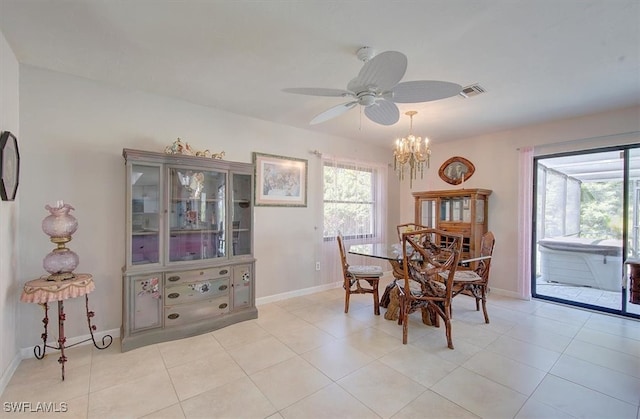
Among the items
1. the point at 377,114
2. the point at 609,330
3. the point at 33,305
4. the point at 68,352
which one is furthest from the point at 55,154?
the point at 609,330

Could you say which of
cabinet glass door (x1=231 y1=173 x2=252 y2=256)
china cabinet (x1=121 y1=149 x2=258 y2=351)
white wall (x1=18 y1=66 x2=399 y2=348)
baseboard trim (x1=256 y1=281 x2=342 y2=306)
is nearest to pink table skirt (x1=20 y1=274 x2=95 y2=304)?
china cabinet (x1=121 y1=149 x2=258 y2=351)

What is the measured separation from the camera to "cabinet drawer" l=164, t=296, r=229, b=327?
8.80 ft

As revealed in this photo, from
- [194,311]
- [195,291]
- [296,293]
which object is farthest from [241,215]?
[296,293]

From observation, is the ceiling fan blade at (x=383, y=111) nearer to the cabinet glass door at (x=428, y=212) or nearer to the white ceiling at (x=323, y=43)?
the white ceiling at (x=323, y=43)

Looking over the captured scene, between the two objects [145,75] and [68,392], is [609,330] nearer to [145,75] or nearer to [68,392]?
[68,392]

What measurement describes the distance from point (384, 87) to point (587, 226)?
3.96 meters

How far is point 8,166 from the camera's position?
1984 mm

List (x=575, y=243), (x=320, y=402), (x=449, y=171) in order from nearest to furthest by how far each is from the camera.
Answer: (x=320, y=402)
(x=575, y=243)
(x=449, y=171)

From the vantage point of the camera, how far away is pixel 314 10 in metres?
1.67

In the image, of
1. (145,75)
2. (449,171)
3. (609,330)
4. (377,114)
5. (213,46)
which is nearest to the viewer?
(213,46)

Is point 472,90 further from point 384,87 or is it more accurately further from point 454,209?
point 454,209

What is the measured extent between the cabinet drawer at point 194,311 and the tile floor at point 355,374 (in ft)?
0.63

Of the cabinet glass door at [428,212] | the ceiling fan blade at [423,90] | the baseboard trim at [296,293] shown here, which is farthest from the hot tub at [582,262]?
the ceiling fan blade at [423,90]

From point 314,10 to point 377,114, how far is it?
0.94 m
